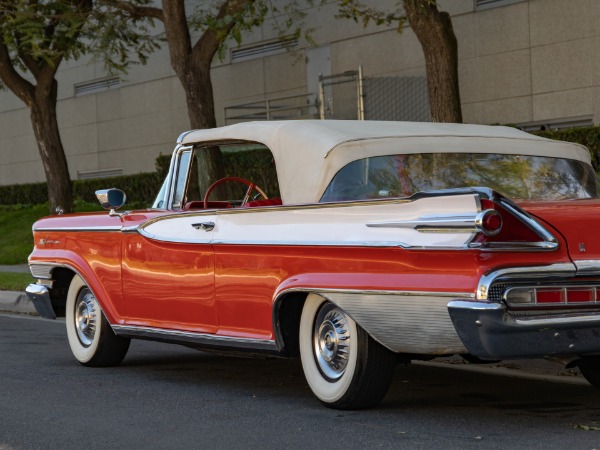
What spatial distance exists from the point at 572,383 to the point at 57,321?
6.82 meters

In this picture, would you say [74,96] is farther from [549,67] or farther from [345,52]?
[549,67]

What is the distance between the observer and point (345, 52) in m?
24.7

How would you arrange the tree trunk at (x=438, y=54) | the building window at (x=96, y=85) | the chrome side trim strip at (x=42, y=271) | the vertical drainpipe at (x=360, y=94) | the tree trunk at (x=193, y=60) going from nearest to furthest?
the chrome side trim strip at (x=42, y=271), the tree trunk at (x=438, y=54), the tree trunk at (x=193, y=60), the vertical drainpipe at (x=360, y=94), the building window at (x=96, y=85)

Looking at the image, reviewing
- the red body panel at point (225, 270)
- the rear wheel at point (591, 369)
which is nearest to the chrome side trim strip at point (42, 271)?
the red body panel at point (225, 270)

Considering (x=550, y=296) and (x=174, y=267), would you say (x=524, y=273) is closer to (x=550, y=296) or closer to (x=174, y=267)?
(x=550, y=296)

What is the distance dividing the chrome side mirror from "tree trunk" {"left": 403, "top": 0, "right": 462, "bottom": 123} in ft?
18.3

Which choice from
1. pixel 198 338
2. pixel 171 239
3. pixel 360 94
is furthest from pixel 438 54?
pixel 360 94

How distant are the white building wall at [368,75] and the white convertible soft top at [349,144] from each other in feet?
42.6

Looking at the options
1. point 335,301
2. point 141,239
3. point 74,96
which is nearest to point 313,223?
point 335,301

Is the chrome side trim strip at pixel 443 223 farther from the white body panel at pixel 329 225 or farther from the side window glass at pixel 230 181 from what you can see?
the side window glass at pixel 230 181

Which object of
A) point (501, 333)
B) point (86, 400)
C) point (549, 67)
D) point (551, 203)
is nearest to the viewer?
point (501, 333)

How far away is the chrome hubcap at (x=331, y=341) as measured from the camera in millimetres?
→ 6566

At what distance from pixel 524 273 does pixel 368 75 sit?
18808mm

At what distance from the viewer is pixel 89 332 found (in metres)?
9.16
